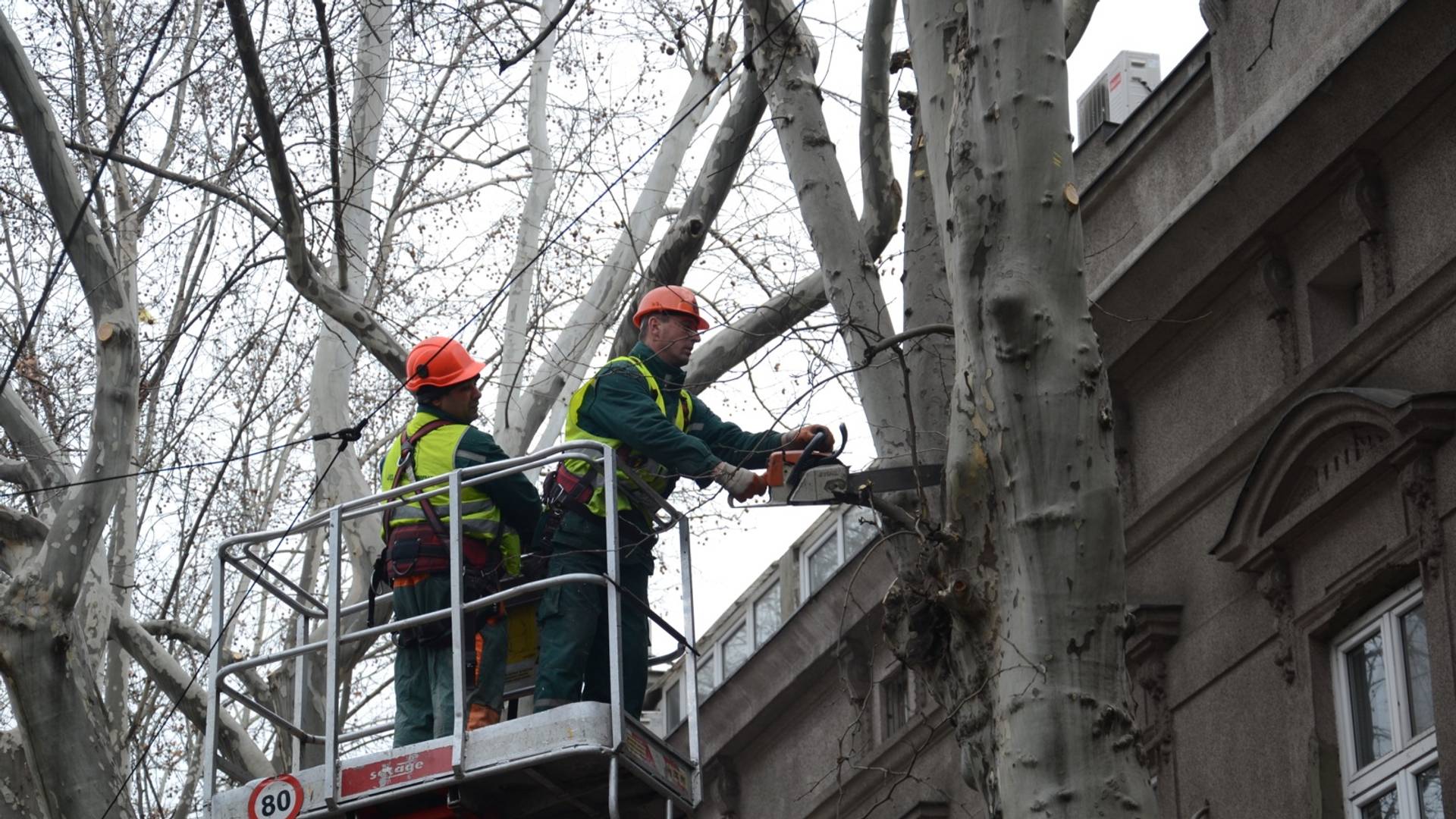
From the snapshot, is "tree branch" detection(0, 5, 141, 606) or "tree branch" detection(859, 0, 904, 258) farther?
"tree branch" detection(0, 5, 141, 606)

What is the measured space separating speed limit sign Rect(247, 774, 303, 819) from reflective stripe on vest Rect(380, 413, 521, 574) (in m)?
1.19

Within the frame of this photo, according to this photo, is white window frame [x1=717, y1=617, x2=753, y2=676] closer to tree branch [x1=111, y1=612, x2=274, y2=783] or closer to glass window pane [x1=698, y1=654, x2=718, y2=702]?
glass window pane [x1=698, y1=654, x2=718, y2=702]

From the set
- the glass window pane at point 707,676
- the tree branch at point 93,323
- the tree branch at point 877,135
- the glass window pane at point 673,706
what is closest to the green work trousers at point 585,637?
the tree branch at point 877,135

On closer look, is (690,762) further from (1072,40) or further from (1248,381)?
(1248,381)

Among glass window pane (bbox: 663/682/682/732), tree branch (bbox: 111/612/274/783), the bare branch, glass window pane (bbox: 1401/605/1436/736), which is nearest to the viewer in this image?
the bare branch

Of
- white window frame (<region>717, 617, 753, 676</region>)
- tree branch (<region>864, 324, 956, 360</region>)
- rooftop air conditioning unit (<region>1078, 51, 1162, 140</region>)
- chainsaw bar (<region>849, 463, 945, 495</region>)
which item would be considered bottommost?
chainsaw bar (<region>849, 463, 945, 495</region>)

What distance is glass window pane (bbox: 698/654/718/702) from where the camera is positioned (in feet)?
71.2

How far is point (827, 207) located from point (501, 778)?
3.36 m

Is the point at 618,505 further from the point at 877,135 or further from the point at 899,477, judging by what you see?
the point at 877,135

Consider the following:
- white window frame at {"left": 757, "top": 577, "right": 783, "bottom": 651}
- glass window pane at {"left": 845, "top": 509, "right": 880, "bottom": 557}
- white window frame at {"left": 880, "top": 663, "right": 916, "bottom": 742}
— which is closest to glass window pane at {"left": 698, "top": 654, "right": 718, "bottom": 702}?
white window frame at {"left": 757, "top": 577, "right": 783, "bottom": 651}

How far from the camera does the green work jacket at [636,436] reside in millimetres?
9141

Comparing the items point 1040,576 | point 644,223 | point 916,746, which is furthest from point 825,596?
point 1040,576

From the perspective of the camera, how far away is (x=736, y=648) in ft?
69.9

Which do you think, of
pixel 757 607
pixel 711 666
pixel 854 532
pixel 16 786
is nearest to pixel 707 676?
pixel 711 666
